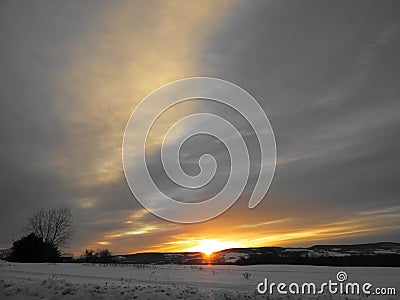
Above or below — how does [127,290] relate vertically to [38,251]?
below

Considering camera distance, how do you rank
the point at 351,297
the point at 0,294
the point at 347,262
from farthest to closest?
the point at 347,262, the point at 351,297, the point at 0,294

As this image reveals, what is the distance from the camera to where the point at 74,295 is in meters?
14.7

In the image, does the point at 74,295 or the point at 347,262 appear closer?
the point at 74,295

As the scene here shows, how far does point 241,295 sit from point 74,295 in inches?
312

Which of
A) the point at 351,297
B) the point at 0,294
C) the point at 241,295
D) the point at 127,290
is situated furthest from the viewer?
the point at 351,297

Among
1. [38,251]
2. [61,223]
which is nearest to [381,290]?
[38,251]

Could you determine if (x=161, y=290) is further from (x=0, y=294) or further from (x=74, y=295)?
(x=0, y=294)

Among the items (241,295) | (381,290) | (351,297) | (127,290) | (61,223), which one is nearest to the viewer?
(127,290)

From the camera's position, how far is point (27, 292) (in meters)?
14.7

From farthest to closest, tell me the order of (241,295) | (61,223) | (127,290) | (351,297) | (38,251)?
(61,223)
(38,251)
(351,297)
(241,295)
(127,290)

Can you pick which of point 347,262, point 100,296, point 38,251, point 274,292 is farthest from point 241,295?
point 38,251

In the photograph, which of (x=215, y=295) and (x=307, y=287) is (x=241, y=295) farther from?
(x=307, y=287)

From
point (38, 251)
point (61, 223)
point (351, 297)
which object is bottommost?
point (351, 297)

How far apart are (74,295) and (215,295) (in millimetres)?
6552
